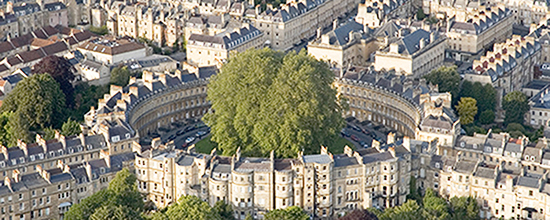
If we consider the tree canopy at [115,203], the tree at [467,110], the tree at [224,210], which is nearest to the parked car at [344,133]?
the tree at [467,110]

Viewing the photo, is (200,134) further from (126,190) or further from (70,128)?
(126,190)

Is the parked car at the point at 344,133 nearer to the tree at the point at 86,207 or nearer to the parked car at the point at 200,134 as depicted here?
the parked car at the point at 200,134

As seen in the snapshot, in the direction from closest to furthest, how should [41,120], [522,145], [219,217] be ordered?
[219,217], [522,145], [41,120]

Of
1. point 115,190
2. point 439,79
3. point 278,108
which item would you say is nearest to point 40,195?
point 115,190

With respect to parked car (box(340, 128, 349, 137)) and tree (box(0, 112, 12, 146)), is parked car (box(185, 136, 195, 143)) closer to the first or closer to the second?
parked car (box(340, 128, 349, 137))

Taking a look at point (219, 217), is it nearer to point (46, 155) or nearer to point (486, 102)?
point (46, 155)

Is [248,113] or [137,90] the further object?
[137,90]

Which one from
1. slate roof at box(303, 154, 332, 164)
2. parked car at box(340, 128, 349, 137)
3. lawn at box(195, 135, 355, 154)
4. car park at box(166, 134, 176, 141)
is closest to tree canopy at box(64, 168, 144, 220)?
slate roof at box(303, 154, 332, 164)
